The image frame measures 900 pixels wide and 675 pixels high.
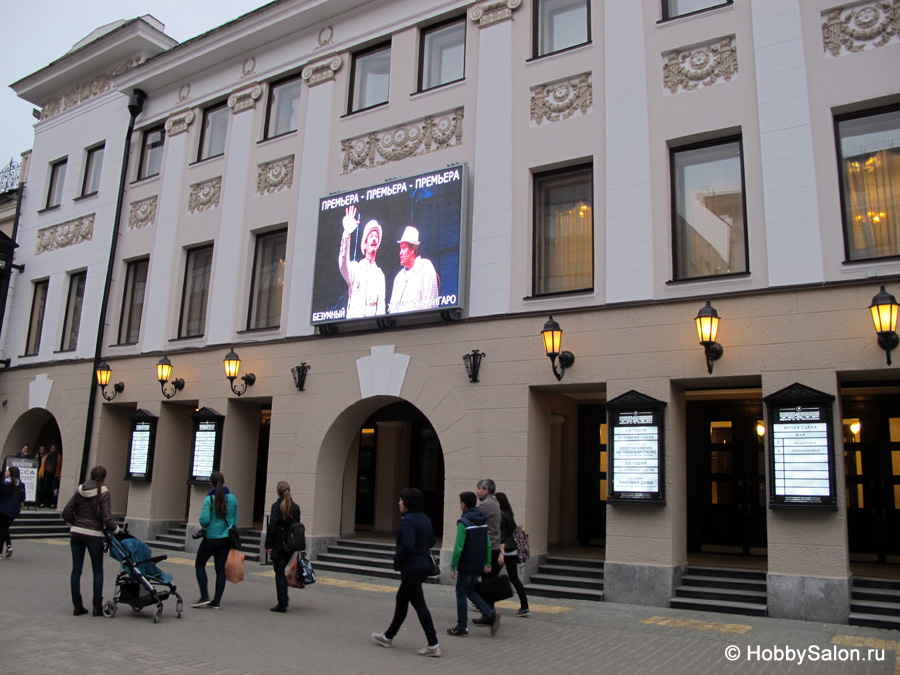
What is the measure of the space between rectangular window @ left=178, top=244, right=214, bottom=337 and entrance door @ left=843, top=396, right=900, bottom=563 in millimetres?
13853

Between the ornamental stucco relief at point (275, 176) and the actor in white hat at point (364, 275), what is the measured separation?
2513mm

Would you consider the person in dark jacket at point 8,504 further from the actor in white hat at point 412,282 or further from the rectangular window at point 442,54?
the rectangular window at point 442,54

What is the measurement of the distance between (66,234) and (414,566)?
59.1 ft

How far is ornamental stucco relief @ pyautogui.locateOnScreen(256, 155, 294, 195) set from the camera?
1681cm

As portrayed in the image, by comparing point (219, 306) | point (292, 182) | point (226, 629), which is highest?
point (292, 182)

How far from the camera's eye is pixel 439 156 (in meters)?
14.5

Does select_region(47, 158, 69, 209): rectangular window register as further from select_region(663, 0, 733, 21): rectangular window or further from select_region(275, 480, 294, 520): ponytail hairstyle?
select_region(663, 0, 733, 21): rectangular window

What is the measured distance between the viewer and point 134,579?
902 cm

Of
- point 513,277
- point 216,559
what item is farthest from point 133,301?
point 216,559

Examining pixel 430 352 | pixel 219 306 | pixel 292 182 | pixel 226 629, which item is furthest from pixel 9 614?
pixel 292 182

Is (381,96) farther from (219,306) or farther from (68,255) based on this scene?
(68,255)

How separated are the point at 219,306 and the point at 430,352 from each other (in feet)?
19.7

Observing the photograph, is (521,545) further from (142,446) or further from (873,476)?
(142,446)

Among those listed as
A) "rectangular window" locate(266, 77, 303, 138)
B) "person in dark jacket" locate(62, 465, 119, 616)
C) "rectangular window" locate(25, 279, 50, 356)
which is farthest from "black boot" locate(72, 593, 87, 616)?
"rectangular window" locate(25, 279, 50, 356)
